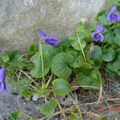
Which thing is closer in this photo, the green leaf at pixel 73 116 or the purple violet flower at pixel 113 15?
the green leaf at pixel 73 116

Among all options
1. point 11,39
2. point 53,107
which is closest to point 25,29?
point 11,39

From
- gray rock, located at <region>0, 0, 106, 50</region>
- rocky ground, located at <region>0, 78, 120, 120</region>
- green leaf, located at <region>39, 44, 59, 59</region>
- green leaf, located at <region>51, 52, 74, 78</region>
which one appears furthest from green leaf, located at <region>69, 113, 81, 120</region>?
gray rock, located at <region>0, 0, 106, 50</region>

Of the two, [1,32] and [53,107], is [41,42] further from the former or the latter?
[53,107]

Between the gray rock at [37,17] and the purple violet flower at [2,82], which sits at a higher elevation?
the gray rock at [37,17]

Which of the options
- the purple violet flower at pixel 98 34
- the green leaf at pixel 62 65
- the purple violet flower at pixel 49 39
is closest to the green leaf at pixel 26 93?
the green leaf at pixel 62 65

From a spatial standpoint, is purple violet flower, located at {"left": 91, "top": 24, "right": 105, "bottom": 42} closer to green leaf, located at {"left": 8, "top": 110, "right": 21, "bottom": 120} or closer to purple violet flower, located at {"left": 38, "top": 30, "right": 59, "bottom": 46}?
purple violet flower, located at {"left": 38, "top": 30, "right": 59, "bottom": 46}

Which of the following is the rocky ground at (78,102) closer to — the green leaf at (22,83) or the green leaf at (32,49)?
the green leaf at (22,83)

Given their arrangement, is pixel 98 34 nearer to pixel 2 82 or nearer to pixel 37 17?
pixel 37 17
